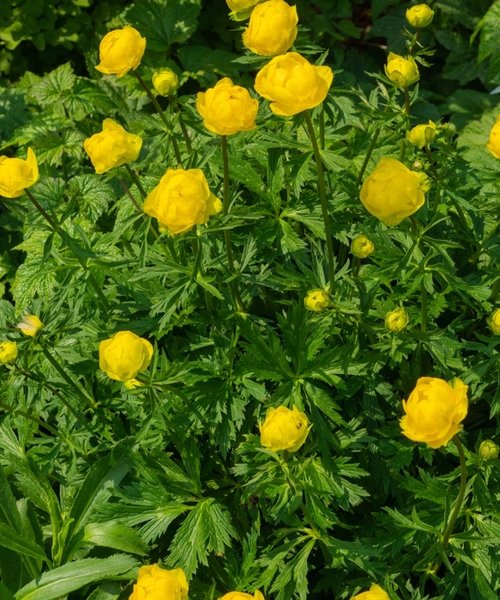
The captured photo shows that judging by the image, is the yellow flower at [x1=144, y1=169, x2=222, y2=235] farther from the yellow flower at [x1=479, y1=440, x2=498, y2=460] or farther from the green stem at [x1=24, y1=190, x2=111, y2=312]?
the yellow flower at [x1=479, y1=440, x2=498, y2=460]

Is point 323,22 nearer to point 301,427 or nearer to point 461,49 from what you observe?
point 461,49

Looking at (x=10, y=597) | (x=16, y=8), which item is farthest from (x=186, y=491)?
(x=16, y=8)

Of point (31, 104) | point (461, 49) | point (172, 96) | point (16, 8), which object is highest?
point (172, 96)

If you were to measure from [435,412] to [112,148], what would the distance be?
2.37ft

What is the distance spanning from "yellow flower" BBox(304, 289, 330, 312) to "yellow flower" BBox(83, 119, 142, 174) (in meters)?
0.41

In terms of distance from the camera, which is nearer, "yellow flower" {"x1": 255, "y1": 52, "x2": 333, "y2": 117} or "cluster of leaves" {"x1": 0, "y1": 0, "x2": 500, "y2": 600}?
"yellow flower" {"x1": 255, "y1": 52, "x2": 333, "y2": 117}

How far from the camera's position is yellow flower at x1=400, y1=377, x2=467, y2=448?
3.80 feet

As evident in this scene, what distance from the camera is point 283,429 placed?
4.11ft

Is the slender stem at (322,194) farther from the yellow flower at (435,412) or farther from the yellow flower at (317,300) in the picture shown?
the yellow flower at (435,412)

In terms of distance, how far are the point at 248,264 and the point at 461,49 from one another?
1.78 metres

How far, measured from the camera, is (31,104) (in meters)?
2.88

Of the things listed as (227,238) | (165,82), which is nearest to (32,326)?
(227,238)

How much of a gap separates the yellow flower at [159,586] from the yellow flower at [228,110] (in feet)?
2.29

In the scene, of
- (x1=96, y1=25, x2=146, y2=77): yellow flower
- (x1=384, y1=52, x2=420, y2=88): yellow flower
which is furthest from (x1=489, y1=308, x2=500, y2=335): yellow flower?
(x1=96, y1=25, x2=146, y2=77): yellow flower
